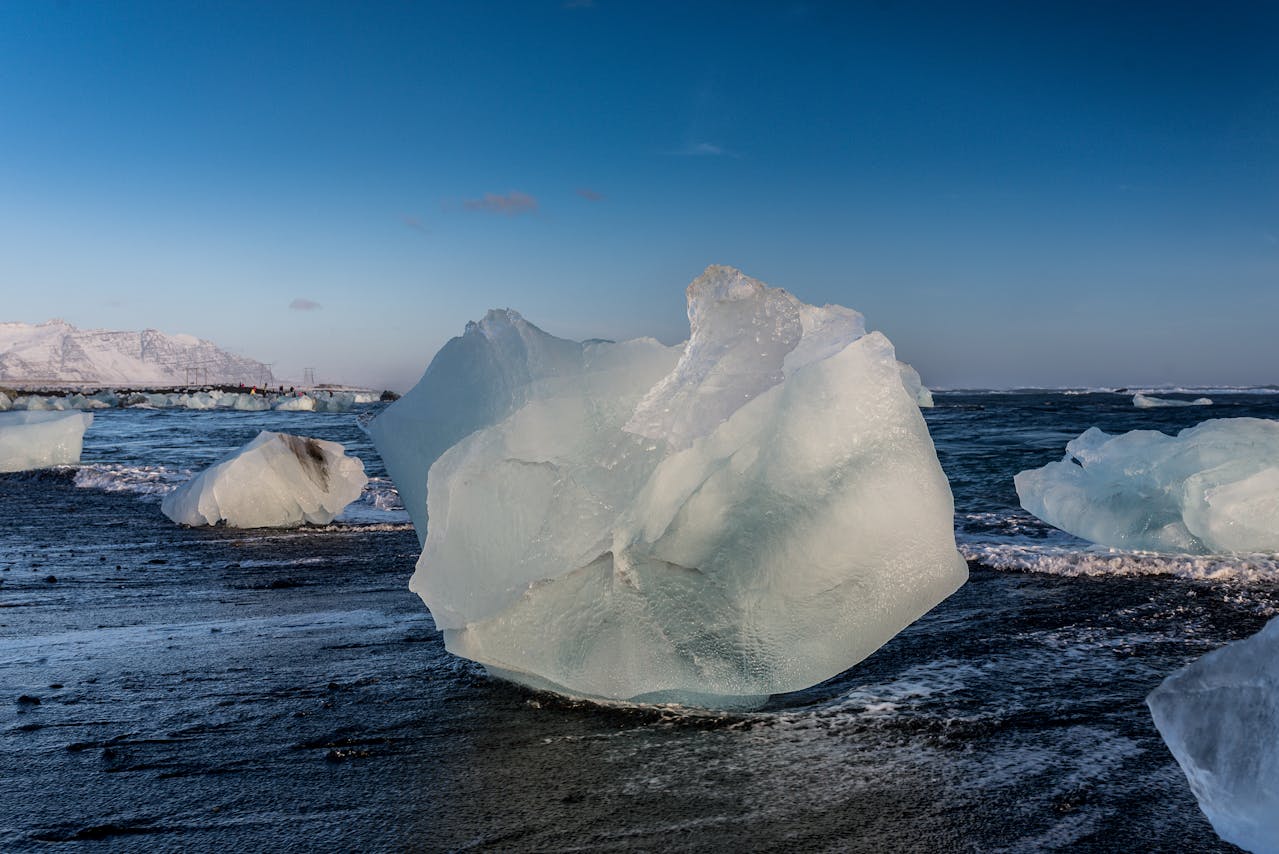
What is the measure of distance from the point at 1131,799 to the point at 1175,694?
0.64 m

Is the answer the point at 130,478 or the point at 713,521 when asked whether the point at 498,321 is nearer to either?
the point at 713,521

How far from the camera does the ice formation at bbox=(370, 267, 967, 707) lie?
308 centimetres

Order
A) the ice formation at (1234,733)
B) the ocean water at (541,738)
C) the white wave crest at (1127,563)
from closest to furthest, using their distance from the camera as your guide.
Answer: the ice formation at (1234,733) < the ocean water at (541,738) < the white wave crest at (1127,563)

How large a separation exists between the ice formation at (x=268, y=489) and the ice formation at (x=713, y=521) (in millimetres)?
6174

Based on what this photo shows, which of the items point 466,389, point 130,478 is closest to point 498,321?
point 466,389

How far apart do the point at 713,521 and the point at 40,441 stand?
14.9 metres

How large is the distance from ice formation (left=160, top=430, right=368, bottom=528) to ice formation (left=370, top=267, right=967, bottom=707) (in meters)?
6.17

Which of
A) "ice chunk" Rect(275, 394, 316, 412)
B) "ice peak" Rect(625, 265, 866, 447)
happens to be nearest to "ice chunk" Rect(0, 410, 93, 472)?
"ice peak" Rect(625, 265, 866, 447)

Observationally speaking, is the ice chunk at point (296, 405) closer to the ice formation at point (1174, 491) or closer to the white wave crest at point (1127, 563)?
the ice formation at point (1174, 491)

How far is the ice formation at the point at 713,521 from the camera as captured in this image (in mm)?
3080

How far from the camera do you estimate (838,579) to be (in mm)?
3111

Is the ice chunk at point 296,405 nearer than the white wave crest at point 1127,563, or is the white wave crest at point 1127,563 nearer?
the white wave crest at point 1127,563

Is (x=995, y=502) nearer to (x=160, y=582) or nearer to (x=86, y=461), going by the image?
(x=160, y=582)

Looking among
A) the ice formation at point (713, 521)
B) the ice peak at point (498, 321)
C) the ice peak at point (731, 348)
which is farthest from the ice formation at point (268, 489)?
the ice peak at point (731, 348)
